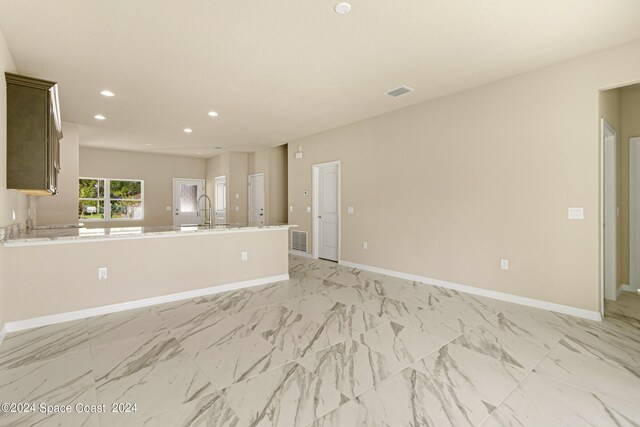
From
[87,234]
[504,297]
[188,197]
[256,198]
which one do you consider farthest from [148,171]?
[504,297]

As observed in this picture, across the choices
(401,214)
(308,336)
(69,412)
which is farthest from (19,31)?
(401,214)

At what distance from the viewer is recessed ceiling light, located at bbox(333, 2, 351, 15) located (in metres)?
2.40

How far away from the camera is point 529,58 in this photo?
10.8ft

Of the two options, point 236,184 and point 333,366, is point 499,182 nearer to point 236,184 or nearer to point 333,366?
point 333,366

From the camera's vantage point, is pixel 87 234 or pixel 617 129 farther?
pixel 617 129

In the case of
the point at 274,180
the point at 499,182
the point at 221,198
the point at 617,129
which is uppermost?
the point at 617,129

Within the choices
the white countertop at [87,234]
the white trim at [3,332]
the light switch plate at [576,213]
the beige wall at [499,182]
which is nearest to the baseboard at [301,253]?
the beige wall at [499,182]

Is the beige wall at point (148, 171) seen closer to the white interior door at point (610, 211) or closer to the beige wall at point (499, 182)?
the beige wall at point (499, 182)

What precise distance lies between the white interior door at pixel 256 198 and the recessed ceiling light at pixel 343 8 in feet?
20.5

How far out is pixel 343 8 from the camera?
96.4 inches

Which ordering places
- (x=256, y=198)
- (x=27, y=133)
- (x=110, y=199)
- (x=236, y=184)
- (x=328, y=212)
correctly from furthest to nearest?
1. (x=236, y=184)
2. (x=256, y=198)
3. (x=110, y=199)
4. (x=328, y=212)
5. (x=27, y=133)

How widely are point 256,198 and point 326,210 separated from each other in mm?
2930

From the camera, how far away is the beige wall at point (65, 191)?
18.7 feet

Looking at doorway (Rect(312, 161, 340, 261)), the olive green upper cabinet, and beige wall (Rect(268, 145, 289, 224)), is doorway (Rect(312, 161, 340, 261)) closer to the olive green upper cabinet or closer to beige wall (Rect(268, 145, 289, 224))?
beige wall (Rect(268, 145, 289, 224))
